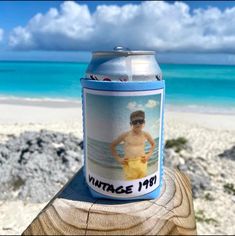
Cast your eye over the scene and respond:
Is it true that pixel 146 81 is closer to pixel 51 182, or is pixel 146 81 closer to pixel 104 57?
pixel 104 57

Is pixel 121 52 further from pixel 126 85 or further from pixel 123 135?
pixel 123 135

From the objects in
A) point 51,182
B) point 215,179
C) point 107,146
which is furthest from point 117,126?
point 215,179

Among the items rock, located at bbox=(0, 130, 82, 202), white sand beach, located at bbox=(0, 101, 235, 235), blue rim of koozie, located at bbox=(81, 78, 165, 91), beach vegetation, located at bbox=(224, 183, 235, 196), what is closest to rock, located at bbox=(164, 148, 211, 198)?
white sand beach, located at bbox=(0, 101, 235, 235)

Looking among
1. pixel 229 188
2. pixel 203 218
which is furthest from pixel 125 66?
pixel 229 188

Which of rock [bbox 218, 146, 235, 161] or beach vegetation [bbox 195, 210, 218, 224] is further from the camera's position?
rock [bbox 218, 146, 235, 161]

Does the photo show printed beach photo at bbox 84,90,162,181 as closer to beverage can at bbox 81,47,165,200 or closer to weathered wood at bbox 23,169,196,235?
beverage can at bbox 81,47,165,200

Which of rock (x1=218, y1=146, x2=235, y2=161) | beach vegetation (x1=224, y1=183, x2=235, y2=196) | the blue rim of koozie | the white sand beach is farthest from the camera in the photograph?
rock (x1=218, y1=146, x2=235, y2=161)
